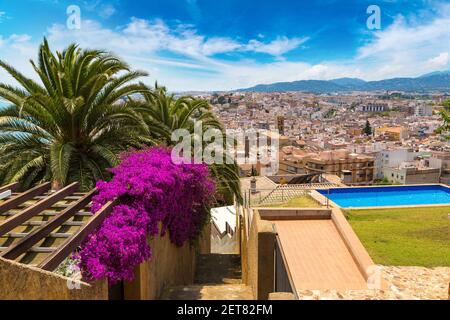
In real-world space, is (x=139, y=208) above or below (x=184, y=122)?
below

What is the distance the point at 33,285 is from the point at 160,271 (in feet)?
13.9

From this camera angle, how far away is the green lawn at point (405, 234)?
748 centimetres

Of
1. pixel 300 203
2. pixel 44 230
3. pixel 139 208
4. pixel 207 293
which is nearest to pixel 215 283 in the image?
pixel 207 293

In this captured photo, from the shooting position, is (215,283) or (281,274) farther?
(215,283)

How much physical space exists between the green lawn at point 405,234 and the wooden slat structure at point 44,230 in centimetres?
587

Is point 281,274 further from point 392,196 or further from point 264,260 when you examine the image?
point 392,196

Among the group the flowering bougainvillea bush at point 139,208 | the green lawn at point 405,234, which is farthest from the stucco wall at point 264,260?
the green lawn at point 405,234

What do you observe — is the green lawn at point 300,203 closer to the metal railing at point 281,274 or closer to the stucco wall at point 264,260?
the metal railing at point 281,274

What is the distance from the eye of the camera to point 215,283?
10.3 m

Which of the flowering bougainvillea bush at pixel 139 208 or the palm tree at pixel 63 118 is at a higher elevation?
the palm tree at pixel 63 118

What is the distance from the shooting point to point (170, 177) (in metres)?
6.39

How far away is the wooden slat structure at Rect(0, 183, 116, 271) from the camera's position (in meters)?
3.15

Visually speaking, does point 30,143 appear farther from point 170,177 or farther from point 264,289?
point 264,289
